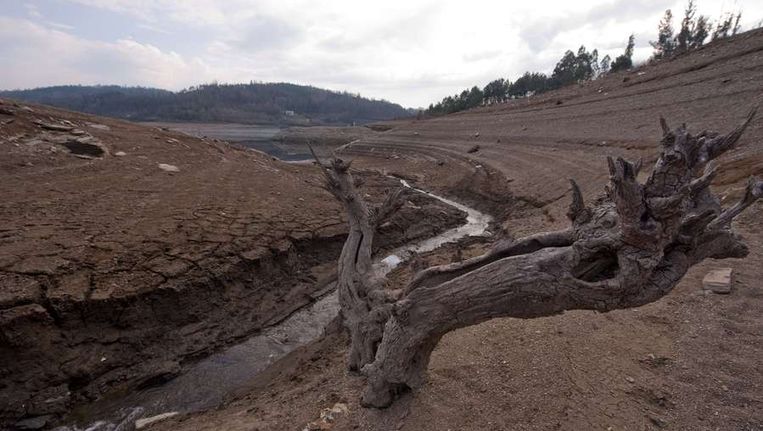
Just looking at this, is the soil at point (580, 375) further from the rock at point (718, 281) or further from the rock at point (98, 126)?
the rock at point (98, 126)

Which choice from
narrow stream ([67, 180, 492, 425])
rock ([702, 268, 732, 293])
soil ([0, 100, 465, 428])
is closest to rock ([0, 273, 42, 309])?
soil ([0, 100, 465, 428])

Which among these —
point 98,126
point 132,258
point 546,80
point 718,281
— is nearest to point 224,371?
point 132,258

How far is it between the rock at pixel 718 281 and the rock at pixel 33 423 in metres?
8.42

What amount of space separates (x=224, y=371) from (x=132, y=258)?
9.14 ft

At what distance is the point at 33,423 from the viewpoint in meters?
5.00

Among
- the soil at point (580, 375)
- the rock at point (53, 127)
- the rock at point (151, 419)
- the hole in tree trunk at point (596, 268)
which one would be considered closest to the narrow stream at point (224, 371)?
the rock at point (151, 419)

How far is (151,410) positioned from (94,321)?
5.65 ft

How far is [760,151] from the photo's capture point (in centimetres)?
917

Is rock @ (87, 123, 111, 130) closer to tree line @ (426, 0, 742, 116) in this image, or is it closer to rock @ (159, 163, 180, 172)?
rock @ (159, 163, 180, 172)

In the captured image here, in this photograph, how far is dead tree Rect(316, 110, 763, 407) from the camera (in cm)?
259

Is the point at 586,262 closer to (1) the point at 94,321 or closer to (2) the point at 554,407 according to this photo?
(2) the point at 554,407

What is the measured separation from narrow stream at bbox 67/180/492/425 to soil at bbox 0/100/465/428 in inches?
7.4

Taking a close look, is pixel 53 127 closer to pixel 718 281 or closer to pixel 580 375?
pixel 580 375

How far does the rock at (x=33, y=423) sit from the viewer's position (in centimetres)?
497
